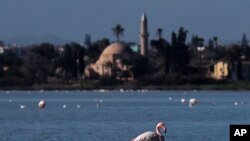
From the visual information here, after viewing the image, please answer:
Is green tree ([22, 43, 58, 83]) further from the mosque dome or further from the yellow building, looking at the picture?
the yellow building

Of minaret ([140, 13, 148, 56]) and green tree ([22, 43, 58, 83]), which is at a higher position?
minaret ([140, 13, 148, 56])

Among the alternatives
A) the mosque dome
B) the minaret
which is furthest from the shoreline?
the minaret

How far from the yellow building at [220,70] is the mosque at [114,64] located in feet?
38.4

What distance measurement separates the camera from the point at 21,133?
4281 centimetres

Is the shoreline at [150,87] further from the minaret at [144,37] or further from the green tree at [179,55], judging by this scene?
the minaret at [144,37]

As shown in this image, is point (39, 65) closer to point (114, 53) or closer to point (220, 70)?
point (114, 53)

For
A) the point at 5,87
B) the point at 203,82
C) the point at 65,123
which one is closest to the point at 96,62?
the point at 5,87

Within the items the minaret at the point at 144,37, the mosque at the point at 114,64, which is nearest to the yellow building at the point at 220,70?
the mosque at the point at 114,64

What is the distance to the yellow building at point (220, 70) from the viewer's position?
157 metres

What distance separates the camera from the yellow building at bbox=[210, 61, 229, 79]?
15702 centimetres

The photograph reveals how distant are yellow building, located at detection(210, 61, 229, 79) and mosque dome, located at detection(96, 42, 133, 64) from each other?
13.8 meters

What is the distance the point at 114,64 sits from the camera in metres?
166

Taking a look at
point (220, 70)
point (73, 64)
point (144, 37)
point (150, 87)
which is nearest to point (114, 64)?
point (73, 64)

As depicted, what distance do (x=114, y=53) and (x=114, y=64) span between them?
21.3ft
